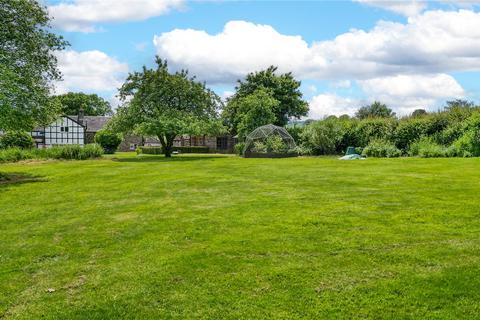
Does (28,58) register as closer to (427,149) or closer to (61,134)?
(427,149)

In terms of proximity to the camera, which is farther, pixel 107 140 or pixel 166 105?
pixel 107 140

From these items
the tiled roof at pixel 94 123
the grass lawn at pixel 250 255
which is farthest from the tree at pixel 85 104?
the grass lawn at pixel 250 255

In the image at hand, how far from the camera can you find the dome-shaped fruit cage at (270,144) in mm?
30231

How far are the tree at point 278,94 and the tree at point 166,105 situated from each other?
48.1ft

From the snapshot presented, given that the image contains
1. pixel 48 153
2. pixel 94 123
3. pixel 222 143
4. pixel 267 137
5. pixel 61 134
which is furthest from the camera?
pixel 94 123

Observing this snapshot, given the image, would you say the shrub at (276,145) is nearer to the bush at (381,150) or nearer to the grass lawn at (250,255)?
the bush at (381,150)

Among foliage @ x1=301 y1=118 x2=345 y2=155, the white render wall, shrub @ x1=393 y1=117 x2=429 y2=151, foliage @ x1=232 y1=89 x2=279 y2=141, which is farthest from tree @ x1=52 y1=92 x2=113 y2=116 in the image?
shrub @ x1=393 y1=117 x2=429 y2=151

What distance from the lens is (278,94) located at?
164ft

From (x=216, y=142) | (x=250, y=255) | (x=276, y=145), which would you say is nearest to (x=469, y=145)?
(x=276, y=145)

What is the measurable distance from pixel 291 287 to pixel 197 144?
178ft

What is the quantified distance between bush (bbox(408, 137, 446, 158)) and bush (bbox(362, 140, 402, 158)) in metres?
0.74

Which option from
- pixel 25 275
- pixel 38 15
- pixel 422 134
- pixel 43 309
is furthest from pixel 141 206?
pixel 422 134

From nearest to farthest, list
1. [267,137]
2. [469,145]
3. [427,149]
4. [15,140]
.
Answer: [469,145], [427,149], [267,137], [15,140]

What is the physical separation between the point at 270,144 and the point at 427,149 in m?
11.5
